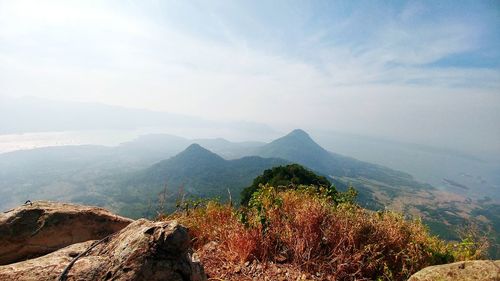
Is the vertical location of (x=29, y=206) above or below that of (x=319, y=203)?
below

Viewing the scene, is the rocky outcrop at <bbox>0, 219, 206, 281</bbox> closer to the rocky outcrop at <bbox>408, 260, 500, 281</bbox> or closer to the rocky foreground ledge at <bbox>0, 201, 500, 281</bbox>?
the rocky foreground ledge at <bbox>0, 201, 500, 281</bbox>

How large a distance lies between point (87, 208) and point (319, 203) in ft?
17.1

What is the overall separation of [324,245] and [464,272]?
2.18m

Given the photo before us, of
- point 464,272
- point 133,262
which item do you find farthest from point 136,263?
point 464,272

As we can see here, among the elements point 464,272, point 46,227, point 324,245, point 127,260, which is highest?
point 127,260

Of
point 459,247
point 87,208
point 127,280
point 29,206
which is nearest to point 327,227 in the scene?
point 459,247

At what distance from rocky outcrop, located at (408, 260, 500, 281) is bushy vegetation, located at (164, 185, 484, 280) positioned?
57cm

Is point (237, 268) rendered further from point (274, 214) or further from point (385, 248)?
point (385, 248)

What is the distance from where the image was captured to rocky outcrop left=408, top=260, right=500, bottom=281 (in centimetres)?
405

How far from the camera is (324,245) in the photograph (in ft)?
18.0

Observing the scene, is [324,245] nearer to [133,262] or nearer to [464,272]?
[464,272]

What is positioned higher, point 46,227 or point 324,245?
point 324,245

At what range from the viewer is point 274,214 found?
6113mm

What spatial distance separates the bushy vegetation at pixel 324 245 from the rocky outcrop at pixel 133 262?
2.11 m
